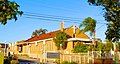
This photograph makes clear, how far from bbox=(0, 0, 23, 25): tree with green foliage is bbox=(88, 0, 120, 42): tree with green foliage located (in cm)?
1259

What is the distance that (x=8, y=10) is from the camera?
1402 cm

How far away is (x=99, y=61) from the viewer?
1662 inches

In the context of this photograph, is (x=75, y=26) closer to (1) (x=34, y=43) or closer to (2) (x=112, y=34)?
(1) (x=34, y=43)

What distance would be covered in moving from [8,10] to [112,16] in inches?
552

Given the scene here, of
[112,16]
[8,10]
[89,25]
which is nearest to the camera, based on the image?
[8,10]

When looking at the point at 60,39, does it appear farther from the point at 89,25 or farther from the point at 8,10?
the point at 8,10

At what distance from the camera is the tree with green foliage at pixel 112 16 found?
82.3 ft

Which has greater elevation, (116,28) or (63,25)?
(63,25)

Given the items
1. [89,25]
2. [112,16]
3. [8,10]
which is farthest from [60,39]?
[8,10]

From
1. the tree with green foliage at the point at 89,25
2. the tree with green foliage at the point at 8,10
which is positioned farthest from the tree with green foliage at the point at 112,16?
A: the tree with green foliage at the point at 89,25

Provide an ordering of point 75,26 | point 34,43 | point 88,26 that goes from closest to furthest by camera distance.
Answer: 1. point 88,26
2. point 75,26
3. point 34,43

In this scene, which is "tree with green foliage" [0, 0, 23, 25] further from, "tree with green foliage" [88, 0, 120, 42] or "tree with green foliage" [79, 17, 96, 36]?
"tree with green foliage" [79, 17, 96, 36]

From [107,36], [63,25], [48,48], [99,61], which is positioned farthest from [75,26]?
[107,36]

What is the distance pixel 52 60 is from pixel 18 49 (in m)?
36.1
